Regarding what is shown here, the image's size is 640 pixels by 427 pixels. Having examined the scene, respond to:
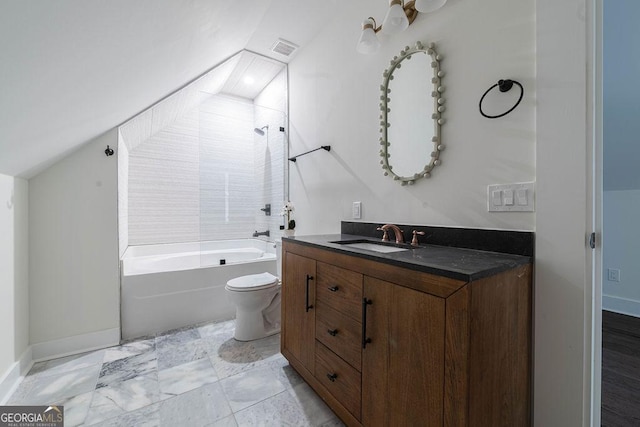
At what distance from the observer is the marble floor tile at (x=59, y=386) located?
1.39 m

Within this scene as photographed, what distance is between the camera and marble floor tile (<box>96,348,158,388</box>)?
157 cm

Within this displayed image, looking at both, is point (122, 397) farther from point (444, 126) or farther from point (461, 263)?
point (444, 126)

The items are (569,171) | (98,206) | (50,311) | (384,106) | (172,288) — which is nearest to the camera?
(569,171)

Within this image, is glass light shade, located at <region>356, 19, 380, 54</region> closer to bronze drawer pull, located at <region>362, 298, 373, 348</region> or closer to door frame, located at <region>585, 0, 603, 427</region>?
door frame, located at <region>585, 0, 603, 427</region>

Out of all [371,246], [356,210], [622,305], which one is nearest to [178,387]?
[371,246]

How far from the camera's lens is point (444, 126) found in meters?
1.33

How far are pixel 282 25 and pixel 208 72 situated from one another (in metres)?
0.80

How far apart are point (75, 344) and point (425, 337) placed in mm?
2427

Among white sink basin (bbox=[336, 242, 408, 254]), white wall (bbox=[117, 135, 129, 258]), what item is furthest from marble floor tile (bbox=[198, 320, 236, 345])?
white sink basin (bbox=[336, 242, 408, 254])

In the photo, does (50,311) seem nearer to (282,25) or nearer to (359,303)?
(359,303)

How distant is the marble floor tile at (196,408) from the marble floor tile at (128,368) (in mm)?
382

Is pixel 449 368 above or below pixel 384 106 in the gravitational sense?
below

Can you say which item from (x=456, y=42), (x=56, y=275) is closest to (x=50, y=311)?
(x=56, y=275)

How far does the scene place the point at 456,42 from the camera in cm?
128
